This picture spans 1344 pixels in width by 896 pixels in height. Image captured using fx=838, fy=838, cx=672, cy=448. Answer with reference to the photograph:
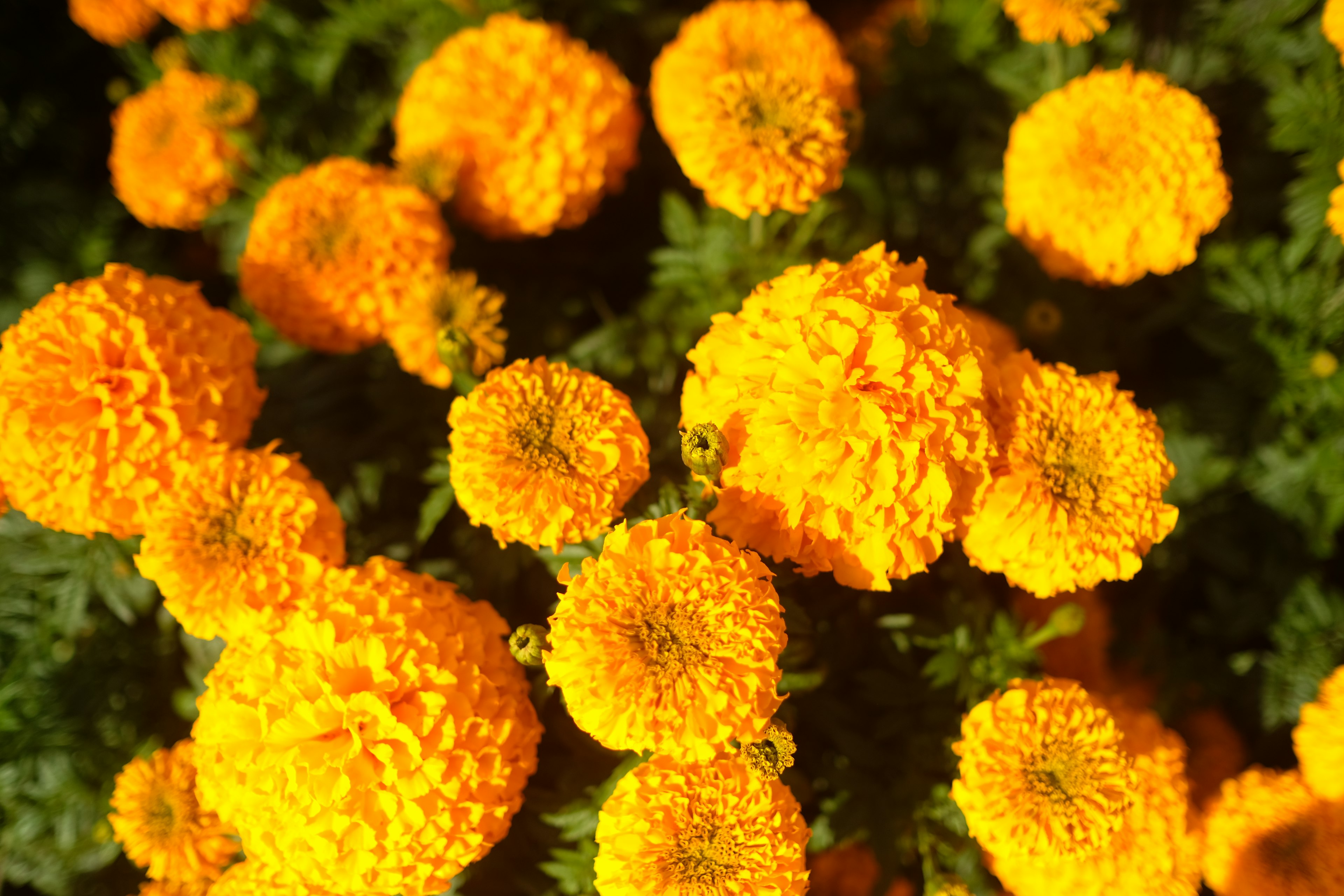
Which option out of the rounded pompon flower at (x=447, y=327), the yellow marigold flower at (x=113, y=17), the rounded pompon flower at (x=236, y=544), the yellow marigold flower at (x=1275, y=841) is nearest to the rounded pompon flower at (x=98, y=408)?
the rounded pompon flower at (x=236, y=544)

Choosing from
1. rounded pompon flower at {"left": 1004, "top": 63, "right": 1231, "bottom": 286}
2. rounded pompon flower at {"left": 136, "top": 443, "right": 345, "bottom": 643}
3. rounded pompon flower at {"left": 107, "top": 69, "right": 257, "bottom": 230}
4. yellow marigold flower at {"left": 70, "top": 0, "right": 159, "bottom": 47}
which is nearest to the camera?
rounded pompon flower at {"left": 136, "top": 443, "right": 345, "bottom": 643}

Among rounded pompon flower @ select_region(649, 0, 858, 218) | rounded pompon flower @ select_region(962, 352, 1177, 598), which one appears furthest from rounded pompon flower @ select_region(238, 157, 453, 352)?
rounded pompon flower @ select_region(962, 352, 1177, 598)

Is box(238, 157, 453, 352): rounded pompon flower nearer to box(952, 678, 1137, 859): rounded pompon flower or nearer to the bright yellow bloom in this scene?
box(952, 678, 1137, 859): rounded pompon flower

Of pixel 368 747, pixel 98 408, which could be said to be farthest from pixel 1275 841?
pixel 98 408

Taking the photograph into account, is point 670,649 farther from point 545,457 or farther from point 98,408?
point 98,408

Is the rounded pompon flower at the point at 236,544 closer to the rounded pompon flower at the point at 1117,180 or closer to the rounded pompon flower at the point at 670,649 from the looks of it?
the rounded pompon flower at the point at 670,649
